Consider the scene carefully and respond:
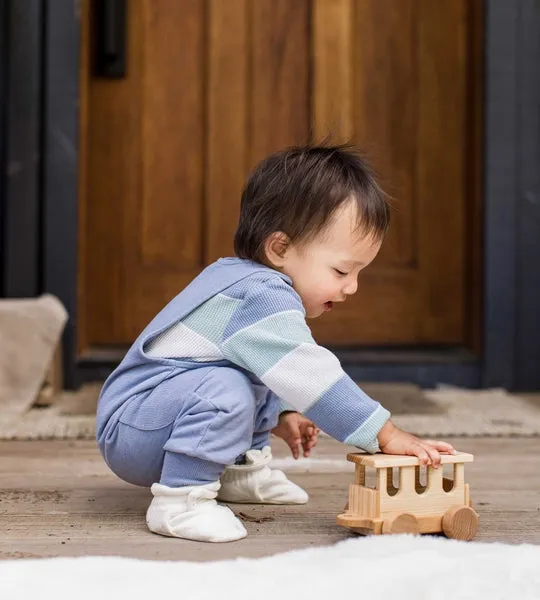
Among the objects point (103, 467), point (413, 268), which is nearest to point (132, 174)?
point (413, 268)

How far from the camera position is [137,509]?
133cm

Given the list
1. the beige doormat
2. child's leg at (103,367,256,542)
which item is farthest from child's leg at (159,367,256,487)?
the beige doormat

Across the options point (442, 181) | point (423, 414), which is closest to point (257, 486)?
point (423, 414)

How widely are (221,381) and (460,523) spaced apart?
332 millimetres

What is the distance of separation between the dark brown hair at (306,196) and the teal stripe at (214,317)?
0.10 meters

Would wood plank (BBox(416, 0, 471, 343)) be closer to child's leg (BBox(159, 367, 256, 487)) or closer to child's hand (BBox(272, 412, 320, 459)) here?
child's hand (BBox(272, 412, 320, 459))

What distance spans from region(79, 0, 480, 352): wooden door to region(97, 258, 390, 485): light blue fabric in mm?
1466

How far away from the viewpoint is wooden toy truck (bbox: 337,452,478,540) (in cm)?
114

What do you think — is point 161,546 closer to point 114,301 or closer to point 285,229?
point 285,229

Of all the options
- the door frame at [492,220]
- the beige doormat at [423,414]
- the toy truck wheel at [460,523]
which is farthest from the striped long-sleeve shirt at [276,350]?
the door frame at [492,220]

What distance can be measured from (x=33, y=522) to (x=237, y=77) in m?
1.79

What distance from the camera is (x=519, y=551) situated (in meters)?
1.03

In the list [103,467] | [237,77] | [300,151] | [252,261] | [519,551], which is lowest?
[103,467]

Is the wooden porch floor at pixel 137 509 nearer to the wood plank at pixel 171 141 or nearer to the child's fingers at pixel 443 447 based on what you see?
the child's fingers at pixel 443 447
